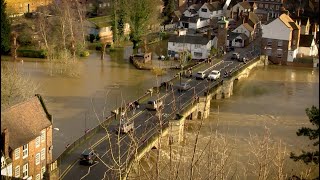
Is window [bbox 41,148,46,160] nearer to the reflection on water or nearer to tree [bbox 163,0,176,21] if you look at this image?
the reflection on water

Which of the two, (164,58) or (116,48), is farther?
(116,48)

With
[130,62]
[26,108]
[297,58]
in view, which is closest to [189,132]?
[26,108]

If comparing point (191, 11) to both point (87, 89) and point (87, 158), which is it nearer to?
point (87, 89)

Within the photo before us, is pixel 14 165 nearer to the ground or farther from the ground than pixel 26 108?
nearer to the ground

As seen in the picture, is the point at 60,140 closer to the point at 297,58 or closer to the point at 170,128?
the point at 170,128

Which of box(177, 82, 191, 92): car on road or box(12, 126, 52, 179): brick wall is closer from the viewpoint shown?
box(12, 126, 52, 179): brick wall

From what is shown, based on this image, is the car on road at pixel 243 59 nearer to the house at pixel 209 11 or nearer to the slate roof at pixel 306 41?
the slate roof at pixel 306 41

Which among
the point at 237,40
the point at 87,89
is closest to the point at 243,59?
the point at 237,40

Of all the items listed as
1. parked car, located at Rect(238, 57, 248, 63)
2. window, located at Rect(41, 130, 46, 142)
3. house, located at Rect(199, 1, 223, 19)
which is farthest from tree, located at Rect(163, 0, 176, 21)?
window, located at Rect(41, 130, 46, 142)
